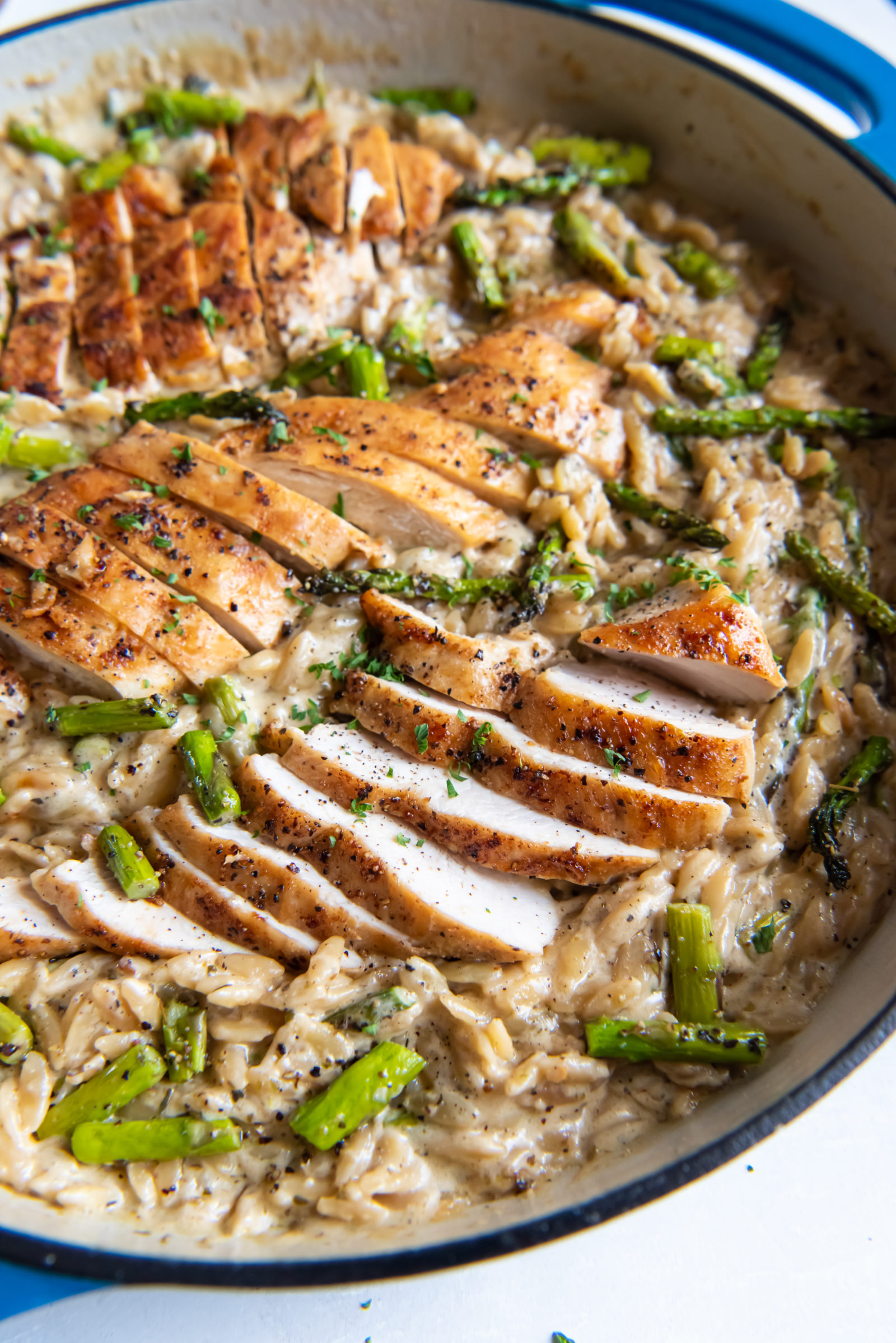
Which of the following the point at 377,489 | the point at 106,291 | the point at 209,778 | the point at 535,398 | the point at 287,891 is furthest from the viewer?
the point at 106,291

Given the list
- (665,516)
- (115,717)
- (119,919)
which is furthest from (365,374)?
(119,919)

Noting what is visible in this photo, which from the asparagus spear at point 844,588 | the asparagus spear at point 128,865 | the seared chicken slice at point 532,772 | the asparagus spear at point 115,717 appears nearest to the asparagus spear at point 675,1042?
the seared chicken slice at point 532,772

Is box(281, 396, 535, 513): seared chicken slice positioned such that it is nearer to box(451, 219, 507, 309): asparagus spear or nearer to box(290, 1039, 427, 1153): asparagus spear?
box(451, 219, 507, 309): asparagus spear

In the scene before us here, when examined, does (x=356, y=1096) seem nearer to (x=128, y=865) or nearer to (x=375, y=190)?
(x=128, y=865)

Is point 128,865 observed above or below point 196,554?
below

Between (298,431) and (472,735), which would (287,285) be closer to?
(298,431)

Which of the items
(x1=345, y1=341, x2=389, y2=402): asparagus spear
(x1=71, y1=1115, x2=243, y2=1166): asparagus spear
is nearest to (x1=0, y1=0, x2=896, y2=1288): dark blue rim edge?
(x1=71, y1=1115, x2=243, y2=1166): asparagus spear

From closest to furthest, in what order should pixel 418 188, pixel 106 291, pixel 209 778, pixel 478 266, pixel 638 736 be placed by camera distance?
1. pixel 638 736
2. pixel 209 778
3. pixel 106 291
4. pixel 478 266
5. pixel 418 188

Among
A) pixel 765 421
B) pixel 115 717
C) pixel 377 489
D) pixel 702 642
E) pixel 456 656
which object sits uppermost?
pixel 765 421

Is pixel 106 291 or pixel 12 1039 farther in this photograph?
pixel 106 291
